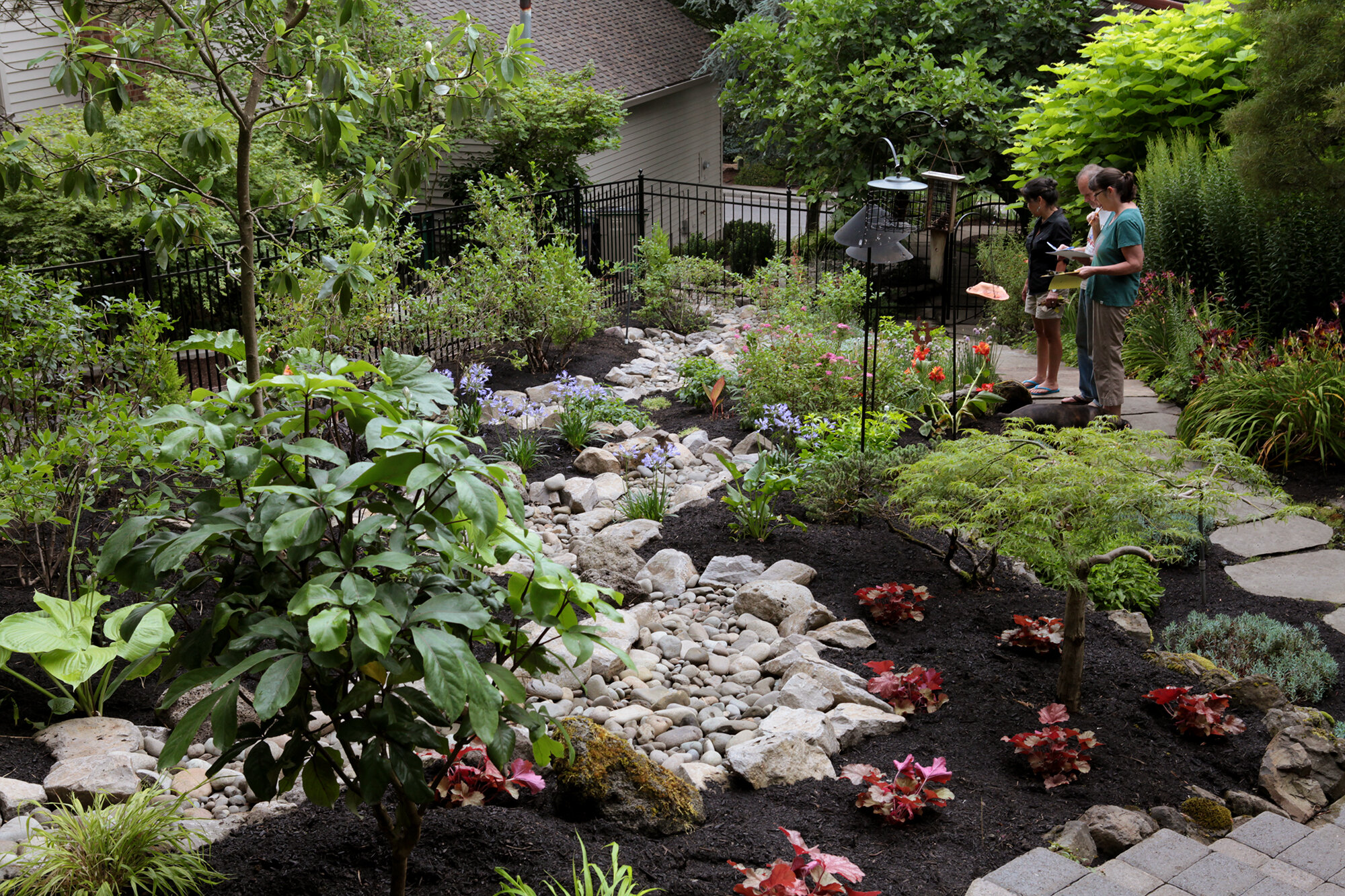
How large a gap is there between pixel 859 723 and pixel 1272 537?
11.5 feet

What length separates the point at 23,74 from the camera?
1081 centimetres

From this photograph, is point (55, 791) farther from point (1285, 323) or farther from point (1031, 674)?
point (1285, 323)

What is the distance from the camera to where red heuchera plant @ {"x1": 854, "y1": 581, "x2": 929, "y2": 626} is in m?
4.43

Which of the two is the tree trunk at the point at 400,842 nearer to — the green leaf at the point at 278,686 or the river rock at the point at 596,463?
the green leaf at the point at 278,686

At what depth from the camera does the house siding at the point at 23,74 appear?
411 inches

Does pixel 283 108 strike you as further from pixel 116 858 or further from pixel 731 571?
pixel 731 571

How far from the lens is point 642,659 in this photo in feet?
14.2

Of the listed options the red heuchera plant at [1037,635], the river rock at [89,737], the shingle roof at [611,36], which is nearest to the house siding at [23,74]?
the shingle roof at [611,36]

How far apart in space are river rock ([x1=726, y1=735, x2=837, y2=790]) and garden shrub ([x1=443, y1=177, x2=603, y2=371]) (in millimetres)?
5224

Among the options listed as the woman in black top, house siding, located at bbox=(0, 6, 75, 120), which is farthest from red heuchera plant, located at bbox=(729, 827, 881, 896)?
house siding, located at bbox=(0, 6, 75, 120)

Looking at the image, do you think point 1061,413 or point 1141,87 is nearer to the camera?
point 1061,413

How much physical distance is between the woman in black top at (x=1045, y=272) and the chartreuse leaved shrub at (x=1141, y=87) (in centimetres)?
273

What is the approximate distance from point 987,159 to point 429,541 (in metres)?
12.4

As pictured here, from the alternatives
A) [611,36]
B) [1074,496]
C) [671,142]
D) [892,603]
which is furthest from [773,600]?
[671,142]
